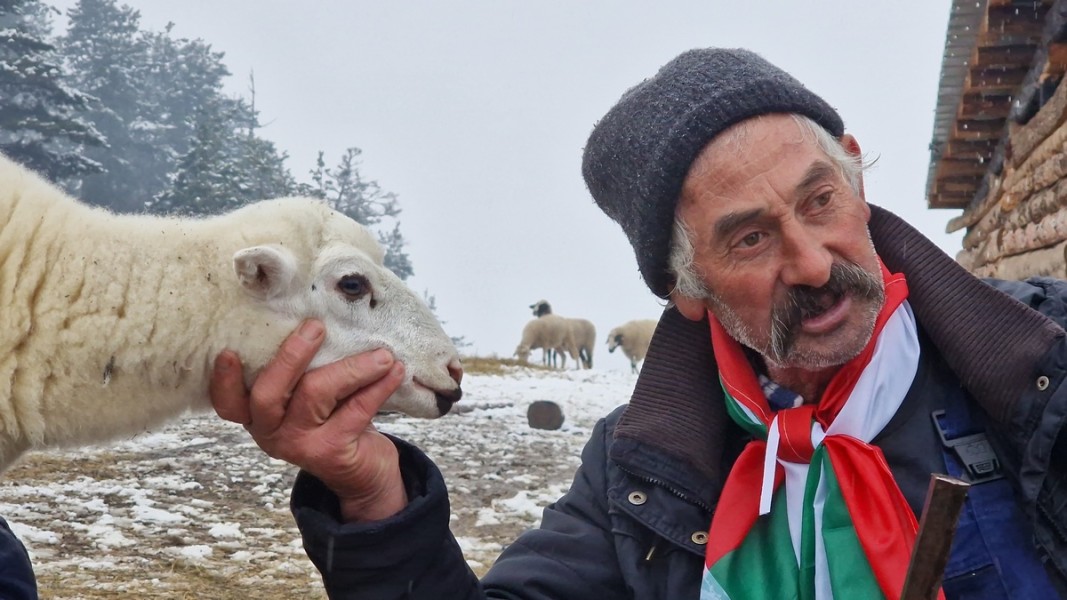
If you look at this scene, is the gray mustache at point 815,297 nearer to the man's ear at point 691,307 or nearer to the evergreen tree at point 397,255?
the man's ear at point 691,307

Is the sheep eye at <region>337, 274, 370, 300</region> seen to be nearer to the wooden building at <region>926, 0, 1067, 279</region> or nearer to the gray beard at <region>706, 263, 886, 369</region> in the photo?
the gray beard at <region>706, 263, 886, 369</region>

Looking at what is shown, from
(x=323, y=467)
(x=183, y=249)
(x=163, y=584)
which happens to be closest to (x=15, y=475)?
(x=163, y=584)

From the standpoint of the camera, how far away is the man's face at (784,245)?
7.34 feet

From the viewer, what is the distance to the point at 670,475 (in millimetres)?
2238

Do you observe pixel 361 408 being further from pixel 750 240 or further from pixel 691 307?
pixel 750 240

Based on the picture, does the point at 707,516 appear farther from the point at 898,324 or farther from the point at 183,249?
the point at 183,249

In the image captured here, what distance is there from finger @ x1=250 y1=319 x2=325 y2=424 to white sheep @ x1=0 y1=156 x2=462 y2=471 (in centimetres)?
11

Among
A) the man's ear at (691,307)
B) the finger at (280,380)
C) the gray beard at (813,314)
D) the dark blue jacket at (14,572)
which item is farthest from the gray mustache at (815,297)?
the dark blue jacket at (14,572)

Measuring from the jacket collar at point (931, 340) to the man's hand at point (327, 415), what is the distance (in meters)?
0.65

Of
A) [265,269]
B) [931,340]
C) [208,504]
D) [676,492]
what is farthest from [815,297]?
[208,504]

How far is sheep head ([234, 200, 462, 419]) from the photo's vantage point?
271 cm

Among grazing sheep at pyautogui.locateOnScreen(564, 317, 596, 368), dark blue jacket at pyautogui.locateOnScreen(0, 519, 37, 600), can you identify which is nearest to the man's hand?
dark blue jacket at pyautogui.locateOnScreen(0, 519, 37, 600)

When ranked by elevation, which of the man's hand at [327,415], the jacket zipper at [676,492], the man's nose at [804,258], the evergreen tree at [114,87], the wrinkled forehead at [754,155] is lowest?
the jacket zipper at [676,492]

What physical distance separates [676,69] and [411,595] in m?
1.65
